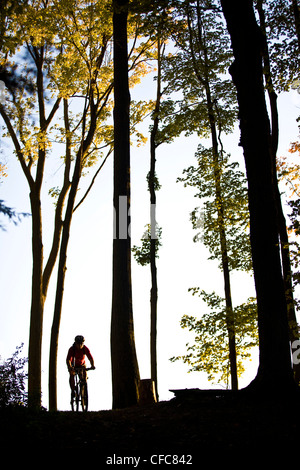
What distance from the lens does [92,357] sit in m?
12.7

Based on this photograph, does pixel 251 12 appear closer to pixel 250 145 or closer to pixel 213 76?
pixel 250 145

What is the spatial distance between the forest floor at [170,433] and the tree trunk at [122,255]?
2.35 meters

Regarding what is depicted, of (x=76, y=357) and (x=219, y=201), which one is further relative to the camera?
(x=219, y=201)

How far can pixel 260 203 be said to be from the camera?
29.0 feet

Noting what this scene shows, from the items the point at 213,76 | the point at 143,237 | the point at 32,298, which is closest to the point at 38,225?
the point at 32,298

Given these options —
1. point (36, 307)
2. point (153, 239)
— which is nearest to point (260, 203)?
point (36, 307)

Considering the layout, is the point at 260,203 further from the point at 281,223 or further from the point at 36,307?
the point at 36,307

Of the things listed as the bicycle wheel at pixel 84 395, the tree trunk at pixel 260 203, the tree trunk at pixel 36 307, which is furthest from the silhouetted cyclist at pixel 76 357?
the tree trunk at pixel 260 203

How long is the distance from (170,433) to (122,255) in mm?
5388

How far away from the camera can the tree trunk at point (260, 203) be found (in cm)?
820

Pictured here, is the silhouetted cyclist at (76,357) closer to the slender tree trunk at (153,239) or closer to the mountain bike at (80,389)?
the mountain bike at (80,389)

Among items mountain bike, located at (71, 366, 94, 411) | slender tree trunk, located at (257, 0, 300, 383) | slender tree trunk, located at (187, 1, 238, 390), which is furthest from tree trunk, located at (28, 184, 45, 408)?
slender tree trunk, located at (257, 0, 300, 383)
